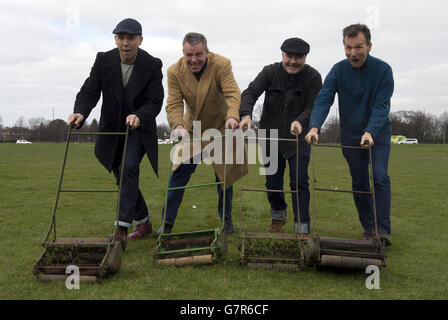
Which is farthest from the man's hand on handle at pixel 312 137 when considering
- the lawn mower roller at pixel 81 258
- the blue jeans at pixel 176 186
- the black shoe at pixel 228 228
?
the lawn mower roller at pixel 81 258

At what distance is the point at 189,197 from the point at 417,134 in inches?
3982

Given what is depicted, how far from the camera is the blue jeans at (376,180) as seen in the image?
552cm

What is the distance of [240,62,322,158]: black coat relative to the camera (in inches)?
236

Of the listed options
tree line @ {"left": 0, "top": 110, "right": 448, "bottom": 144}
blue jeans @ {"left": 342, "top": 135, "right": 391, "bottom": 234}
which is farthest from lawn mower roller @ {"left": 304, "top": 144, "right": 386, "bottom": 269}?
tree line @ {"left": 0, "top": 110, "right": 448, "bottom": 144}

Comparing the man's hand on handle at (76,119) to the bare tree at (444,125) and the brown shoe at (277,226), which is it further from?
the bare tree at (444,125)

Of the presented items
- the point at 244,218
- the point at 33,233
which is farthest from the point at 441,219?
the point at 33,233

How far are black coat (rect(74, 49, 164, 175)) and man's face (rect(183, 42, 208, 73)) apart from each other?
0.49m

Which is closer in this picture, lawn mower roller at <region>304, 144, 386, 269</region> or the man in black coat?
lawn mower roller at <region>304, 144, 386, 269</region>

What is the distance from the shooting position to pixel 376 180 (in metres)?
5.50

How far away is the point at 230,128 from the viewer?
17.9 feet

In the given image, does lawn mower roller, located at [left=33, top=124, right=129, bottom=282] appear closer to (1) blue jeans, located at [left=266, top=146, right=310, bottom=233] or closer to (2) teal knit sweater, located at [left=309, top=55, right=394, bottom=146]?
(1) blue jeans, located at [left=266, top=146, right=310, bottom=233]

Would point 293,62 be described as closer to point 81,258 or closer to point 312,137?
point 312,137

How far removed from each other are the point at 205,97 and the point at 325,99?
1503 millimetres

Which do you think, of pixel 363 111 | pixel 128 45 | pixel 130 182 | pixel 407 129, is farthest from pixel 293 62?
pixel 407 129
